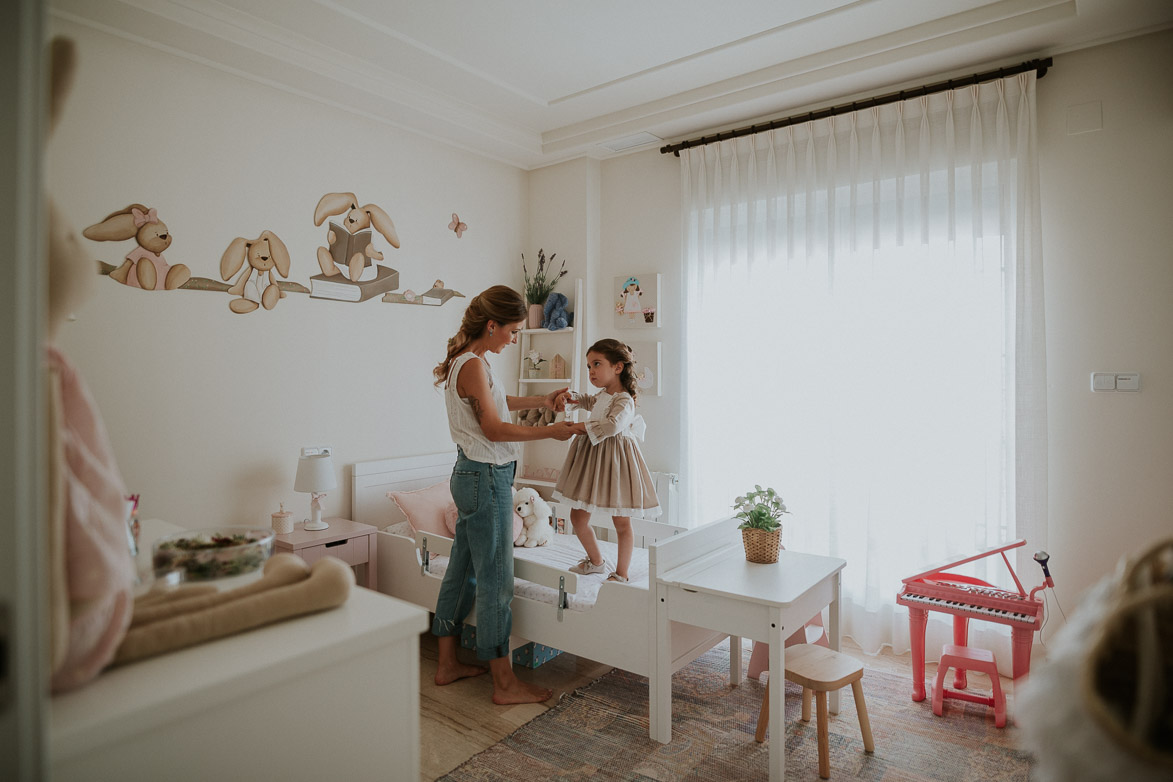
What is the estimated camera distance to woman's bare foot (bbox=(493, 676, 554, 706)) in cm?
273

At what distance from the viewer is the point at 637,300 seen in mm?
4234

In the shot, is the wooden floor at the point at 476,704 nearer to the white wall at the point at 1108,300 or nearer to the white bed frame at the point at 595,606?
the white bed frame at the point at 595,606

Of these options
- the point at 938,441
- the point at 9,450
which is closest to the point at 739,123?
the point at 938,441

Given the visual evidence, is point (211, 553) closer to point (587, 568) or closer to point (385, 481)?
point (587, 568)

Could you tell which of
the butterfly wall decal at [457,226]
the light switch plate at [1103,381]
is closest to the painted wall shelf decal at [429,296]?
the butterfly wall decal at [457,226]

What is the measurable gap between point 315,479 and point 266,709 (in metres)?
2.52

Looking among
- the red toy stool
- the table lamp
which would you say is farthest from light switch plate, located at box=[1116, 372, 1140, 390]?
the table lamp

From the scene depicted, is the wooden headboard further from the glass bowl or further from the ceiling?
the glass bowl

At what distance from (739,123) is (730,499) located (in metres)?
2.15

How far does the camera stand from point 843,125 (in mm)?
3480

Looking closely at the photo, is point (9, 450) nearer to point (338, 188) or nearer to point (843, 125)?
point (338, 188)

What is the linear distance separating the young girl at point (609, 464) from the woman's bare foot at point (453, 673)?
641 mm

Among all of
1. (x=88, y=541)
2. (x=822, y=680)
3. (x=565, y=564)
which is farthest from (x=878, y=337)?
(x=88, y=541)

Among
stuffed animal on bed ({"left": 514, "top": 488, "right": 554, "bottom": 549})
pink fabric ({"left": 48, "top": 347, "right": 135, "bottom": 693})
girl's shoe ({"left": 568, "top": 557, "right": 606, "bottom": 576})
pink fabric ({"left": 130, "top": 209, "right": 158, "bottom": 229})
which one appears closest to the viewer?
pink fabric ({"left": 48, "top": 347, "right": 135, "bottom": 693})
